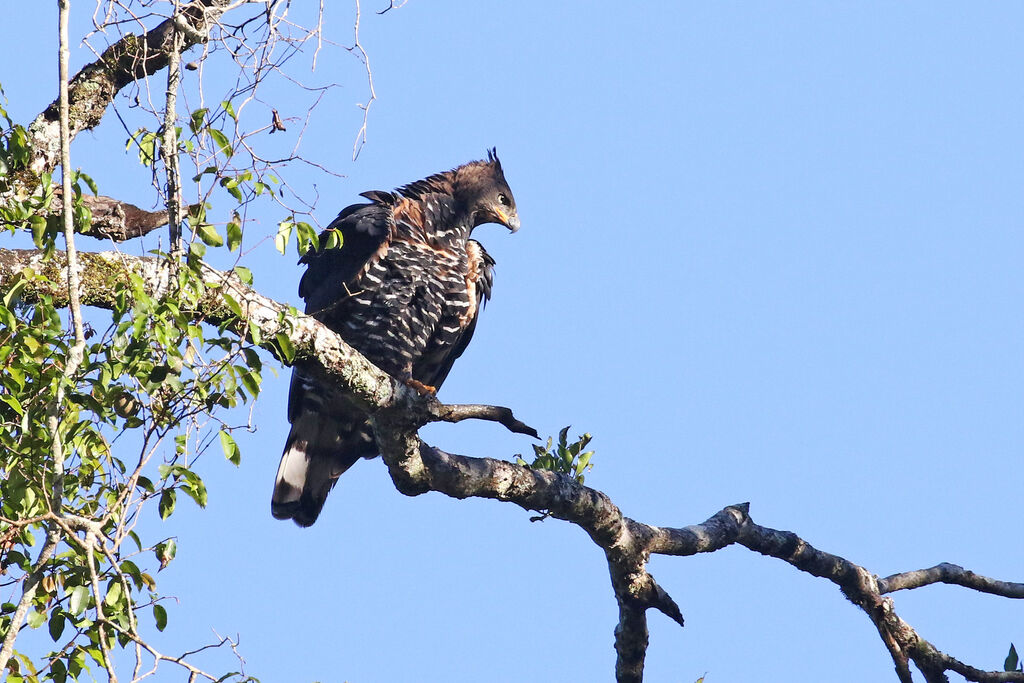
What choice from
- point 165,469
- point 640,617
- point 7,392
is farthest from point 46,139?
point 640,617

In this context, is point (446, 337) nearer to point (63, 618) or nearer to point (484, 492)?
point (484, 492)

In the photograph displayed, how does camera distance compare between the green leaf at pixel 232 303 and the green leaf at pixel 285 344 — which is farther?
the green leaf at pixel 285 344

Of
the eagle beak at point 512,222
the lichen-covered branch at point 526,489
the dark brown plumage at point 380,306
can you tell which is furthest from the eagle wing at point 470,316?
the lichen-covered branch at point 526,489

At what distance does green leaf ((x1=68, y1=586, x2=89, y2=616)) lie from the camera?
2.60 m

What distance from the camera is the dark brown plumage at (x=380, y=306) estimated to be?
192 inches

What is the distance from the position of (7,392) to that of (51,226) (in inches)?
19.9

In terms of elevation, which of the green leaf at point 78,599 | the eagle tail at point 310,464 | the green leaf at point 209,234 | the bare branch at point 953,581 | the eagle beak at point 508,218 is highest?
the eagle beak at point 508,218

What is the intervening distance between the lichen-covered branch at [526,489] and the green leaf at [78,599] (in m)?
0.78

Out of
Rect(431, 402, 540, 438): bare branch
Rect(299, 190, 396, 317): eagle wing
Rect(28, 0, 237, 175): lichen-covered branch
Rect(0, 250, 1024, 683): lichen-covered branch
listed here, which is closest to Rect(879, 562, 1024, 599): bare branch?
Rect(0, 250, 1024, 683): lichen-covered branch

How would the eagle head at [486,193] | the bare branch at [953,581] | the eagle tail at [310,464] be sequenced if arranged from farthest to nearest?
the eagle head at [486,193] < the eagle tail at [310,464] < the bare branch at [953,581]

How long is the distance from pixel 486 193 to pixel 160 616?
362 centimetres

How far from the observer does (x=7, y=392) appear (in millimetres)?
Answer: 3088

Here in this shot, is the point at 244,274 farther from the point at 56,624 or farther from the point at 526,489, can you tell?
the point at 526,489

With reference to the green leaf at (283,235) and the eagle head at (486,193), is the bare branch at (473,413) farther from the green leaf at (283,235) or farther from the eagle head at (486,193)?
the eagle head at (486,193)
